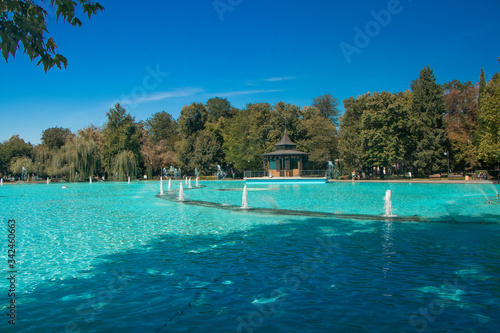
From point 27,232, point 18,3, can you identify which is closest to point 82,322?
point 18,3

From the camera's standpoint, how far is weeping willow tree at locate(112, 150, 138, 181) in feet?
176

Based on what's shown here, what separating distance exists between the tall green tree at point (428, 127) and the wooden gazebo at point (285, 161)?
629 inches

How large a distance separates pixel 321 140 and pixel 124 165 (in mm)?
30680

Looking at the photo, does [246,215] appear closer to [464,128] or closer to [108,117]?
[464,128]

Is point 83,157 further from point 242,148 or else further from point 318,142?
point 318,142

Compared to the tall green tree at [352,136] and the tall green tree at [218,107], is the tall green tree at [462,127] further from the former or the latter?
the tall green tree at [218,107]

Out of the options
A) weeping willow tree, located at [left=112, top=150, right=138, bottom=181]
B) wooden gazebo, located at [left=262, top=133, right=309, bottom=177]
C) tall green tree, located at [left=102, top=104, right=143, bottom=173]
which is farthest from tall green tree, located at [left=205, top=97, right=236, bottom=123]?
wooden gazebo, located at [left=262, top=133, right=309, bottom=177]

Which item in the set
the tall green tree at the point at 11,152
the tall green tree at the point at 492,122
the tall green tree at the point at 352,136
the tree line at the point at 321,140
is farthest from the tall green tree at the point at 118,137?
the tall green tree at the point at 492,122

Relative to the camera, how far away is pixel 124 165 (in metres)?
53.8

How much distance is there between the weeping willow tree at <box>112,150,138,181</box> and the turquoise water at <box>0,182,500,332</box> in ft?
142

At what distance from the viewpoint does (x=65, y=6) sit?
153 inches

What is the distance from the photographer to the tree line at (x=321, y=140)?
46.8 metres

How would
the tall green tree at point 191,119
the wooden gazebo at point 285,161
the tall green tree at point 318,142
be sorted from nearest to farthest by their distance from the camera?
1. the wooden gazebo at point 285,161
2. the tall green tree at point 318,142
3. the tall green tree at point 191,119

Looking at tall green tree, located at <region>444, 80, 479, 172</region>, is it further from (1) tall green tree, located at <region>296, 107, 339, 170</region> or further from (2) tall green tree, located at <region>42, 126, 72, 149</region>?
(2) tall green tree, located at <region>42, 126, 72, 149</region>
